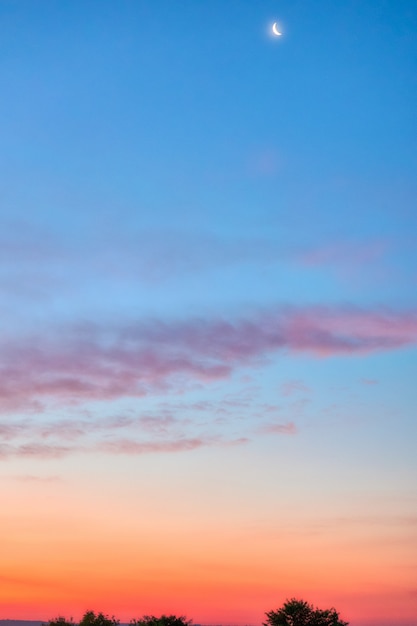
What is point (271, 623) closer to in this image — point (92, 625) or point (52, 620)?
point (92, 625)

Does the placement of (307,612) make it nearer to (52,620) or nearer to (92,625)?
(92,625)

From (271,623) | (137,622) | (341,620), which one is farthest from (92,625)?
(341,620)

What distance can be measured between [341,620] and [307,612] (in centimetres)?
520

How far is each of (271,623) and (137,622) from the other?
26804 millimetres

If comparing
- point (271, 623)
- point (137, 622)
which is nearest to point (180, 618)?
point (137, 622)

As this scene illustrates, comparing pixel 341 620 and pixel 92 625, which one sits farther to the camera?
pixel 92 625

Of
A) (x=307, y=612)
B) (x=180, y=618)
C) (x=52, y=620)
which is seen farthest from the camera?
(x=52, y=620)

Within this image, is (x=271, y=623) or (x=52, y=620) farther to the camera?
(x=52, y=620)

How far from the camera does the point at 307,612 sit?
120 metres

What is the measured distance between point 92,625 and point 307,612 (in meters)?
39.0

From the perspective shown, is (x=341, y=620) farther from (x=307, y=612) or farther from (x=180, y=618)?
(x=180, y=618)

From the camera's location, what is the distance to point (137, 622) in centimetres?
13575

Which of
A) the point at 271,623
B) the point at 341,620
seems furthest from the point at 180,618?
the point at 341,620

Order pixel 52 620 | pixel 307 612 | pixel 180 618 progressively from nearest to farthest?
pixel 307 612, pixel 180 618, pixel 52 620
